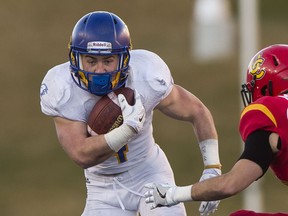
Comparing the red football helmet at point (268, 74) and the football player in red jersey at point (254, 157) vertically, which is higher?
the red football helmet at point (268, 74)

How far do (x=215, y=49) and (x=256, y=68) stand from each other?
14949 mm

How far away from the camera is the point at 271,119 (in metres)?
5.26

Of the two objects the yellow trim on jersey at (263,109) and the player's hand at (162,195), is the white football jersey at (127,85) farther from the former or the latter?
the yellow trim on jersey at (263,109)

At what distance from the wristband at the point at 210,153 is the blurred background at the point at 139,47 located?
6.46m

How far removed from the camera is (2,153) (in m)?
16.9

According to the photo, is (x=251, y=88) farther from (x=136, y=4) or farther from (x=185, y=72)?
(x=136, y=4)

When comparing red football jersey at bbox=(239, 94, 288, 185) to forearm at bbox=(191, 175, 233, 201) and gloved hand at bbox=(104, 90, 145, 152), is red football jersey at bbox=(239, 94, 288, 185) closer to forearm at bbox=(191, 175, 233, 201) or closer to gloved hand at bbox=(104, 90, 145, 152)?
forearm at bbox=(191, 175, 233, 201)

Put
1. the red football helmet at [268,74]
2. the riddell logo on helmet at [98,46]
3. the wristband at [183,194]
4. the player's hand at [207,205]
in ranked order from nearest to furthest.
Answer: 1. the wristband at [183,194]
2. the red football helmet at [268,74]
3. the riddell logo on helmet at [98,46]
4. the player's hand at [207,205]

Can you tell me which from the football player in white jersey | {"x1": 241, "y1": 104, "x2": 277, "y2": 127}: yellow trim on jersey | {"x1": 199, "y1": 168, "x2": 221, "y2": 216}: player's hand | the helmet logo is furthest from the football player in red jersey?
{"x1": 199, "y1": 168, "x2": 221, "y2": 216}: player's hand

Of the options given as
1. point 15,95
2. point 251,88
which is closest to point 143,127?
point 251,88

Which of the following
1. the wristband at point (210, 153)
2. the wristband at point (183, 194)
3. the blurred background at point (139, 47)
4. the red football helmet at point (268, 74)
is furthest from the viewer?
the blurred background at point (139, 47)

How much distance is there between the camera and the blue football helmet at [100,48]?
6.25m

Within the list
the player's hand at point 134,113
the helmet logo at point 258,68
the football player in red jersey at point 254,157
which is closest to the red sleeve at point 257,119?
the football player in red jersey at point 254,157

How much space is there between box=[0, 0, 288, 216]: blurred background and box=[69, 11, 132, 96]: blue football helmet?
6874 mm
